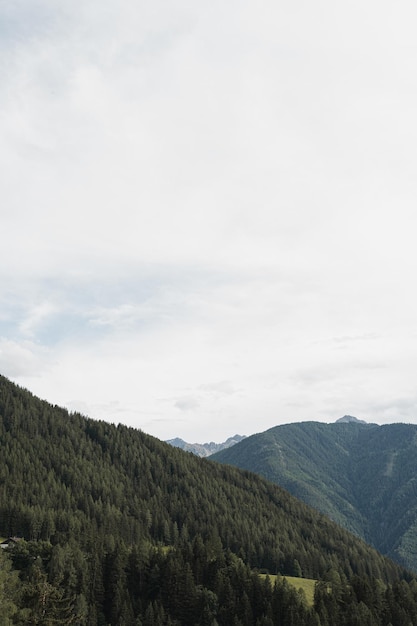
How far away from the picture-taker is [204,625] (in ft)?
392

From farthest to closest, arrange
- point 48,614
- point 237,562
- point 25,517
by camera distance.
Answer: point 25,517, point 237,562, point 48,614

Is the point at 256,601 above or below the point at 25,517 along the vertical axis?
below

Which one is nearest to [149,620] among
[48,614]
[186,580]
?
[186,580]

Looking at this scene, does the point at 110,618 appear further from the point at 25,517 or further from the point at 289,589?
the point at 25,517

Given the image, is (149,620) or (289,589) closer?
(149,620)

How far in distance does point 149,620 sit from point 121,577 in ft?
68.8

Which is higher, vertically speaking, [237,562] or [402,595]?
[237,562]

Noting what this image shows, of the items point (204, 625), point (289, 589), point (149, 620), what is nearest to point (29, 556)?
point (149, 620)

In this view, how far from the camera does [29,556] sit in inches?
5384

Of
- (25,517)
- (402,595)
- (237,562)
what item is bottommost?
(402,595)

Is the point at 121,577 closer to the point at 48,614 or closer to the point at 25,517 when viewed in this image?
the point at 48,614

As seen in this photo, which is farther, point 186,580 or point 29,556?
point 29,556

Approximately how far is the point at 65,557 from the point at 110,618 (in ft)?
68.1

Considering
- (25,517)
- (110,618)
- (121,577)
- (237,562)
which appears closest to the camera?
(110,618)
